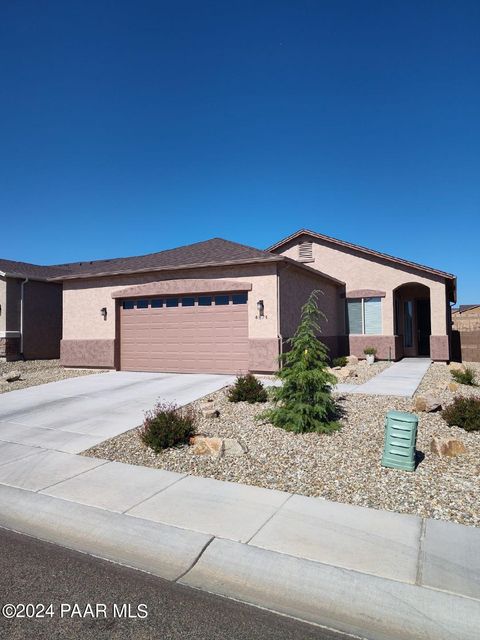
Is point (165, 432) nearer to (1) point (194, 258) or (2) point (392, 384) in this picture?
(2) point (392, 384)

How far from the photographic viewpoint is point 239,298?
49.9 ft

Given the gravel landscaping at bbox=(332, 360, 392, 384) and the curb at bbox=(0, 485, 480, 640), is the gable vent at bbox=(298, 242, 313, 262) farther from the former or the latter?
the curb at bbox=(0, 485, 480, 640)

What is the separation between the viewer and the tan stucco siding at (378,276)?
785 inches

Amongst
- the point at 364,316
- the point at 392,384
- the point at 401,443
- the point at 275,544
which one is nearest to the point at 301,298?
the point at 392,384

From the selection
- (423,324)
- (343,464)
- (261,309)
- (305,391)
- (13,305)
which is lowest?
(343,464)

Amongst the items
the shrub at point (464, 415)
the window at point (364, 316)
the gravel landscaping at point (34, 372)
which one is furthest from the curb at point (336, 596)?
the window at point (364, 316)

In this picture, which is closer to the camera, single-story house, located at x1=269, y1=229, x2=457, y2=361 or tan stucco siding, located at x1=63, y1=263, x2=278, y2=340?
tan stucco siding, located at x1=63, y1=263, x2=278, y2=340

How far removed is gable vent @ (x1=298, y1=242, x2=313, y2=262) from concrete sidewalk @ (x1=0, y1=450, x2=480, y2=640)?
693 inches

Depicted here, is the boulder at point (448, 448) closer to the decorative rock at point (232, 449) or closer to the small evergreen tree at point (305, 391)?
the small evergreen tree at point (305, 391)

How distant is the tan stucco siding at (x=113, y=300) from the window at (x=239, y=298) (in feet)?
1.00

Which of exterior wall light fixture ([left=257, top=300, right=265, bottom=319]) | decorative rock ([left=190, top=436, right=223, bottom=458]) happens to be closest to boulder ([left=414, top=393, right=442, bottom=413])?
decorative rock ([left=190, top=436, right=223, bottom=458])

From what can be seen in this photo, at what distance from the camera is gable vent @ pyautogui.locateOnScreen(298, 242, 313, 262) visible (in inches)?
872

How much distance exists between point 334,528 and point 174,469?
2.63 meters

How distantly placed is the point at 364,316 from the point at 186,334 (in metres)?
9.61
